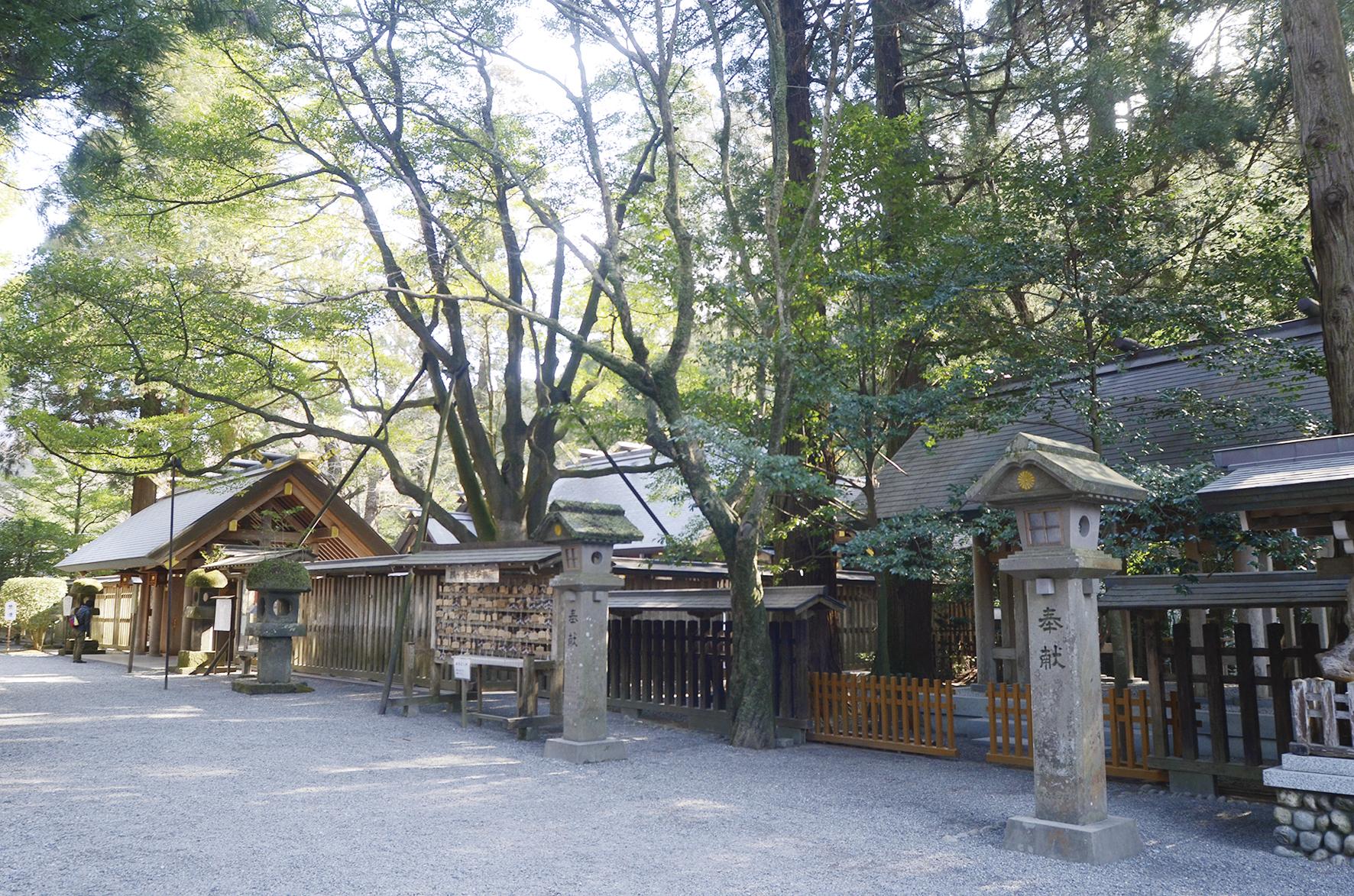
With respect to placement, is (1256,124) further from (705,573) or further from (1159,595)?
(705,573)

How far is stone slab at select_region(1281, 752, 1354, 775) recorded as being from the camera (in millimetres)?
6031

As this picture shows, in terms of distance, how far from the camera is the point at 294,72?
15.4 m

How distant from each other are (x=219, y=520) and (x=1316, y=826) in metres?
19.9

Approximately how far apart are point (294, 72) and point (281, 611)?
8.70m

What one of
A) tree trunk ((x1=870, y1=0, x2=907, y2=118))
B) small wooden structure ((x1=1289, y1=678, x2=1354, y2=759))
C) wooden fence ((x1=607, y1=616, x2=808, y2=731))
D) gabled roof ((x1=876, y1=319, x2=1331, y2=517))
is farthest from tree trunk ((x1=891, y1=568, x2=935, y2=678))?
small wooden structure ((x1=1289, y1=678, x2=1354, y2=759))

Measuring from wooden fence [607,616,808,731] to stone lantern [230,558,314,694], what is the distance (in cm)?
554

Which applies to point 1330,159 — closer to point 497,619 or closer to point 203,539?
point 497,619

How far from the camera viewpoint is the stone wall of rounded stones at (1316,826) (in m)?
6.11

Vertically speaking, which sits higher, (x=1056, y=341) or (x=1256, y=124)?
(x=1256, y=124)

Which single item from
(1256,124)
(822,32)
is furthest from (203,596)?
(1256,124)

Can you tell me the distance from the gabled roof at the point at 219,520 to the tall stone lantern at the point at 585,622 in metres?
10.8

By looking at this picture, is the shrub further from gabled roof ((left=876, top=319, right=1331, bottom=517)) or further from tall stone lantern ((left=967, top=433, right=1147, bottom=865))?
tall stone lantern ((left=967, top=433, right=1147, bottom=865))

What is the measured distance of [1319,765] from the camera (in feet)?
20.1

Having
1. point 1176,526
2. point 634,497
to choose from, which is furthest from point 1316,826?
point 634,497
